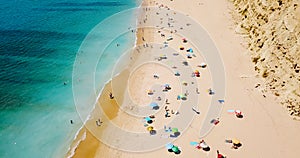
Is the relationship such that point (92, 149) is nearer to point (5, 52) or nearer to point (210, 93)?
point (210, 93)

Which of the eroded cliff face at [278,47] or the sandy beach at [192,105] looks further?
the eroded cliff face at [278,47]

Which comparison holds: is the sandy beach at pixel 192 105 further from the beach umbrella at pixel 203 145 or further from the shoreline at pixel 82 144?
the beach umbrella at pixel 203 145

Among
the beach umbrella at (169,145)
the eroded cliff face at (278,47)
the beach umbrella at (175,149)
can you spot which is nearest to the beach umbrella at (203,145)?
the beach umbrella at (175,149)

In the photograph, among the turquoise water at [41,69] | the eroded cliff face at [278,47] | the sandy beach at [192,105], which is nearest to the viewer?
the sandy beach at [192,105]

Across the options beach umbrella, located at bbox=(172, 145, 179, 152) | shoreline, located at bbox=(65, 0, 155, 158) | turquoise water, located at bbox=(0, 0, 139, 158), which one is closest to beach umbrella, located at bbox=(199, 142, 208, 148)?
beach umbrella, located at bbox=(172, 145, 179, 152)

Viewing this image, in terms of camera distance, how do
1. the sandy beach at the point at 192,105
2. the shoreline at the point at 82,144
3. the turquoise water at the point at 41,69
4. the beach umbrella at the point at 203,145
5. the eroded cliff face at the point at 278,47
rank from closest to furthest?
the beach umbrella at the point at 203,145
the sandy beach at the point at 192,105
the shoreline at the point at 82,144
the eroded cliff face at the point at 278,47
the turquoise water at the point at 41,69

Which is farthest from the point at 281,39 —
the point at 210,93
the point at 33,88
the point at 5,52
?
the point at 5,52

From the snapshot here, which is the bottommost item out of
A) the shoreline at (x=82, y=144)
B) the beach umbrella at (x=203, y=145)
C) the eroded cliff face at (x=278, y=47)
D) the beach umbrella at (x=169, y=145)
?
the shoreline at (x=82, y=144)
